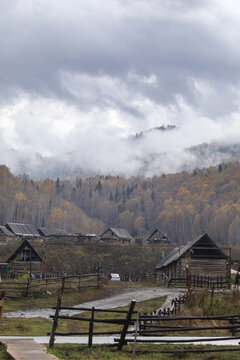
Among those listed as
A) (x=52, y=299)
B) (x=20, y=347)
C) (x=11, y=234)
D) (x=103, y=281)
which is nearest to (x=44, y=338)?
(x=20, y=347)

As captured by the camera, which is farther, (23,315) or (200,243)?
(200,243)

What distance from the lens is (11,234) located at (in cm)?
12488

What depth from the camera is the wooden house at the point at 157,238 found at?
13575cm

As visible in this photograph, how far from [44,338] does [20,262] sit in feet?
144

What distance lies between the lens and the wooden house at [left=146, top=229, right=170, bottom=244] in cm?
13575

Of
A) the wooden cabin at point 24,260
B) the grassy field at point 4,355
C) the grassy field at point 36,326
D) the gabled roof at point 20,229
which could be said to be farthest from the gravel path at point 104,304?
the gabled roof at point 20,229

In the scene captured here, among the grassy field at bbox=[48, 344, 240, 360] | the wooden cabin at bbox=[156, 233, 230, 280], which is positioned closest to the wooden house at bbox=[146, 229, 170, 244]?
the wooden cabin at bbox=[156, 233, 230, 280]

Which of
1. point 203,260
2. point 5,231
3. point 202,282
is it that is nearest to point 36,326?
point 202,282

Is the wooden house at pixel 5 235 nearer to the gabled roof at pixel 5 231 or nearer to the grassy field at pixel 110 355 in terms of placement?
the gabled roof at pixel 5 231

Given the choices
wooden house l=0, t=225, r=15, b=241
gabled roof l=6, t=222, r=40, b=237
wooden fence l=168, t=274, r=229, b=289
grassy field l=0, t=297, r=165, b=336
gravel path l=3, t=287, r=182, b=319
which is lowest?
gravel path l=3, t=287, r=182, b=319

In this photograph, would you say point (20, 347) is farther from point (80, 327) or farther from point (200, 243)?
point (200, 243)

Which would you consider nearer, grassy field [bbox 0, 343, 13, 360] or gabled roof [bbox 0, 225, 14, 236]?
grassy field [bbox 0, 343, 13, 360]

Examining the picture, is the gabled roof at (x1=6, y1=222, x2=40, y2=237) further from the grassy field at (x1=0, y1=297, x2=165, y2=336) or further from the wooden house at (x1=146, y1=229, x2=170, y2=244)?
the grassy field at (x1=0, y1=297, x2=165, y2=336)

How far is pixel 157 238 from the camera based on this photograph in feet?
448
